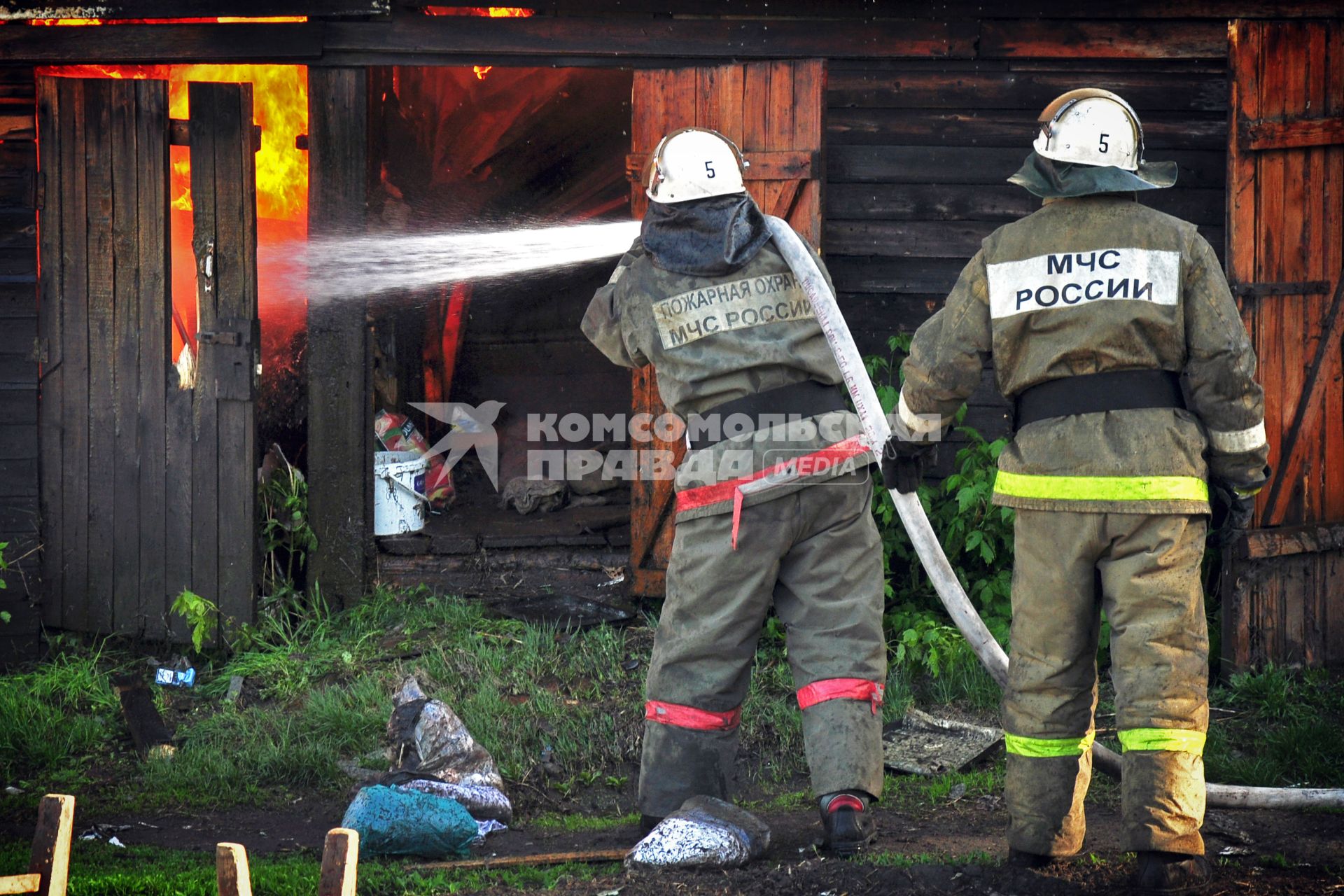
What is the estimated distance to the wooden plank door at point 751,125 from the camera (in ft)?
20.4

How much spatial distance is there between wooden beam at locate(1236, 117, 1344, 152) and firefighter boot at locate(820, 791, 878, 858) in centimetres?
369

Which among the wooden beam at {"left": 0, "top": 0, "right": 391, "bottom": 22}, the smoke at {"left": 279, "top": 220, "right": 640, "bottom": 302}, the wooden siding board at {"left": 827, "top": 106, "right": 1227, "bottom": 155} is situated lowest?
the smoke at {"left": 279, "top": 220, "right": 640, "bottom": 302}

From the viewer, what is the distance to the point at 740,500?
4.05m

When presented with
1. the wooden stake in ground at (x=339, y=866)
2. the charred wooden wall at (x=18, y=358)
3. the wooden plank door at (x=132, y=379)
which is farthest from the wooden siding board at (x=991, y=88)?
the wooden stake in ground at (x=339, y=866)

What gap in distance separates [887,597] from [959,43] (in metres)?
2.85

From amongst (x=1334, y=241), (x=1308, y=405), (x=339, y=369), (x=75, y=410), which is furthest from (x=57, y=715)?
(x=1334, y=241)

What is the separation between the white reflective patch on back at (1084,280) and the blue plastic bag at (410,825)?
7.80ft

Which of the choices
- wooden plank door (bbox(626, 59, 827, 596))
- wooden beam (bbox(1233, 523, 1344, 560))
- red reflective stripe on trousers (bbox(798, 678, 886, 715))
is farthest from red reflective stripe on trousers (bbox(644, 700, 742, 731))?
wooden beam (bbox(1233, 523, 1344, 560))

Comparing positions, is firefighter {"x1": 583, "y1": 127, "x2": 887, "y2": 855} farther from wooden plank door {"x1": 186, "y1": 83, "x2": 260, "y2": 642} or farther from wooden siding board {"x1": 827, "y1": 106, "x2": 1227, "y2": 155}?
wooden plank door {"x1": 186, "y1": 83, "x2": 260, "y2": 642}

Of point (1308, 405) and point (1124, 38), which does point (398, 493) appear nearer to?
point (1124, 38)

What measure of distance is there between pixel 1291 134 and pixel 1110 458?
3170 mm

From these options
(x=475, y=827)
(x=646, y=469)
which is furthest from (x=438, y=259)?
(x=475, y=827)

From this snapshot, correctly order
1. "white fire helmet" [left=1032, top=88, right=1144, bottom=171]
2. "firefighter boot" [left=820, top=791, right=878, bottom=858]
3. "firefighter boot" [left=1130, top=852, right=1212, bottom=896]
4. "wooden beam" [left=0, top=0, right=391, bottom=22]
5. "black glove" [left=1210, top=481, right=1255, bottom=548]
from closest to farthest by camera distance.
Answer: "firefighter boot" [left=1130, top=852, right=1212, bottom=896], "white fire helmet" [left=1032, top=88, right=1144, bottom=171], "black glove" [left=1210, top=481, right=1255, bottom=548], "firefighter boot" [left=820, top=791, right=878, bottom=858], "wooden beam" [left=0, top=0, right=391, bottom=22]

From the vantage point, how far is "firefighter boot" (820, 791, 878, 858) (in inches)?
154
